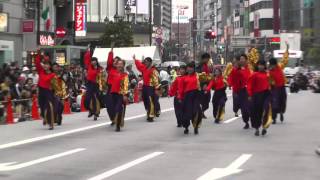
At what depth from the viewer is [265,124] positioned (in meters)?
15.0

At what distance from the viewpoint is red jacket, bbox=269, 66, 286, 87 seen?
17406mm

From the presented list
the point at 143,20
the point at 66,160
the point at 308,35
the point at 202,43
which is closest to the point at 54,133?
the point at 66,160

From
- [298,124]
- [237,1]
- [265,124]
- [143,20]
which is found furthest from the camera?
[237,1]

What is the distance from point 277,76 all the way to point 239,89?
43.5 inches

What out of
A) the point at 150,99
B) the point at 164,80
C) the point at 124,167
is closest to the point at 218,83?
the point at 150,99

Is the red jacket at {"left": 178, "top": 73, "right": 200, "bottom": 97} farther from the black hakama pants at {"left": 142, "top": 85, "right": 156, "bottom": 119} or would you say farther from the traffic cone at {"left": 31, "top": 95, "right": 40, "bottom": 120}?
the traffic cone at {"left": 31, "top": 95, "right": 40, "bottom": 120}

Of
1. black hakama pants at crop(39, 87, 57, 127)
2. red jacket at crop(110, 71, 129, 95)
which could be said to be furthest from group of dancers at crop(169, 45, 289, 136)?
black hakama pants at crop(39, 87, 57, 127)

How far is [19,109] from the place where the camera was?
788 inches

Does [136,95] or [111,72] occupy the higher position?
[111,72]

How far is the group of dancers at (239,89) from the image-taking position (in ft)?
49.7

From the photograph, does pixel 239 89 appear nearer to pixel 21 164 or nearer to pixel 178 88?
pixel 178 88

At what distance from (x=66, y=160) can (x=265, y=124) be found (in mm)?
5557

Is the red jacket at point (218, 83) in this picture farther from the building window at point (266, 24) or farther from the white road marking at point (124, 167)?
the building window at point (266, 24)

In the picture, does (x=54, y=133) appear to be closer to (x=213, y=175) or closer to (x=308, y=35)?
(x=213, y=175)
